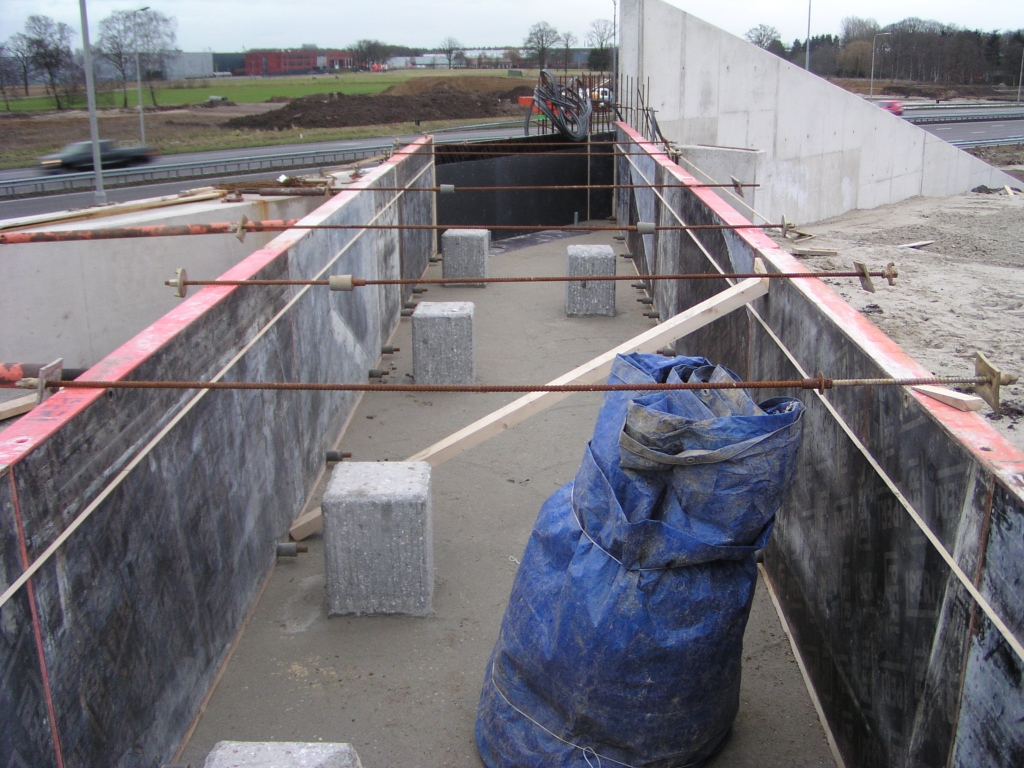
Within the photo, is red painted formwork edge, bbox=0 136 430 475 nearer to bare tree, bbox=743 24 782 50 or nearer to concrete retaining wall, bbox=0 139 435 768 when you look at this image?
concrete retaining wall, bbox=0 139 435 768

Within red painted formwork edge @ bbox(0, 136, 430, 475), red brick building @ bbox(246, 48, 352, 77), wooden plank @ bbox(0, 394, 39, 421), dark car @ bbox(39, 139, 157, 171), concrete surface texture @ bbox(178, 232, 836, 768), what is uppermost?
red brick building @ bbox(246, 48, 352, 77)

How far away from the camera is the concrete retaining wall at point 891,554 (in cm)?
276

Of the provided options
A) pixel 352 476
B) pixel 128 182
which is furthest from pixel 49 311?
pixel 128 182

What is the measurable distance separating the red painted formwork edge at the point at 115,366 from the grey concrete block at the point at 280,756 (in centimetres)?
120

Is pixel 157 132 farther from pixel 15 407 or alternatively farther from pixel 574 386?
pixel 574 386

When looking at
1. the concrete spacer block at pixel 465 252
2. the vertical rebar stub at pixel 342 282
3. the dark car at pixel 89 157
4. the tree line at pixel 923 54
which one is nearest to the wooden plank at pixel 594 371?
the vertical rebar stub at pixel 342 282

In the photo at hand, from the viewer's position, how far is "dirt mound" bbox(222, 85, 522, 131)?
53.6m

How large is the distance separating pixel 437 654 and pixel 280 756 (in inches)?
78.2

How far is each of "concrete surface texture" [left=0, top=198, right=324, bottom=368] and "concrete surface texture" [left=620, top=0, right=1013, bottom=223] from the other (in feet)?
33.0

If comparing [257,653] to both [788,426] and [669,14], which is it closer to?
[788,426]

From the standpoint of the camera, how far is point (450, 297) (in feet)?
43.9

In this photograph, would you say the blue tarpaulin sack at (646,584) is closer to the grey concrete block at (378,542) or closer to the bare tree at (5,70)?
the grey concrete block at (378,542)

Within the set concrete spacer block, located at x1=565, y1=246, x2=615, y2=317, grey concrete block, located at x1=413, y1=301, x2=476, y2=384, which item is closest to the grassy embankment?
concrete spacer block, located at x1=565, y1=246, x2=615, y2=317

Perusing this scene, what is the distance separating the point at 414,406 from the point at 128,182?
25.0 metres
